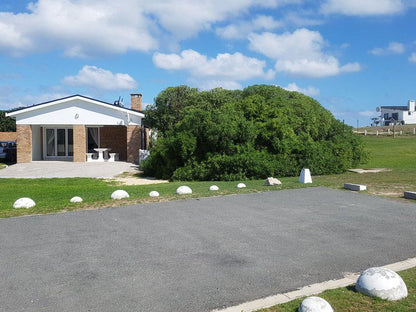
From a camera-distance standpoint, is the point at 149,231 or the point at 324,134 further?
the point at 324,134

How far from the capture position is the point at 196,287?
423cm

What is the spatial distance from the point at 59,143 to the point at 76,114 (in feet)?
13.3

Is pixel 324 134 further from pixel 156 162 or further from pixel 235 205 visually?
pixel 235 205

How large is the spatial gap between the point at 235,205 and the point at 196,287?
492 cm

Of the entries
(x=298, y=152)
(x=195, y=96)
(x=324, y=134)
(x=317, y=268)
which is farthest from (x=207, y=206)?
(x=195, y=96)

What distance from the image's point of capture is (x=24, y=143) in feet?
85.9

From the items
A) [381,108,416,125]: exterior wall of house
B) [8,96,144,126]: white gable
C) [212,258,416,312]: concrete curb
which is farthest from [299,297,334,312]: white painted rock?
[381,108,416,125]: exterior wall of house

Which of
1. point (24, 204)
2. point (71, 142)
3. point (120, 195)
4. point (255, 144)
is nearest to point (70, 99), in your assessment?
point (71, 142)

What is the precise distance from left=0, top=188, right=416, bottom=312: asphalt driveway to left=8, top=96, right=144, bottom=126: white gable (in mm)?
18297

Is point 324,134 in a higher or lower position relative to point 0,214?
higher

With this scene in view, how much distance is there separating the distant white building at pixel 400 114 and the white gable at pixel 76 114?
7759 centimetres

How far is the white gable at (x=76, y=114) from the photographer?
26.1 meters

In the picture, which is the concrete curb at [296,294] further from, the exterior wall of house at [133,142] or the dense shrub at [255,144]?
the exterior wall of house at [133,142]

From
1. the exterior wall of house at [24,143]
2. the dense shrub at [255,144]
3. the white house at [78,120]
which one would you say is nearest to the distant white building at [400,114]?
the dense shrub at [255,144]
